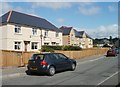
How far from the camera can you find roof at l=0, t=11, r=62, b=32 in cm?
4097

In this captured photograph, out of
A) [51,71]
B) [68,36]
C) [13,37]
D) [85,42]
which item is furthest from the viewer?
[85,42]

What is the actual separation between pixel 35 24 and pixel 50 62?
3171 cm

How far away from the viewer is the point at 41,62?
629 inches

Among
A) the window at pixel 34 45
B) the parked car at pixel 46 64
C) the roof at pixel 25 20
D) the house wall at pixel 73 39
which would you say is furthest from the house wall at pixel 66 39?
the parked car at pixel 46 64

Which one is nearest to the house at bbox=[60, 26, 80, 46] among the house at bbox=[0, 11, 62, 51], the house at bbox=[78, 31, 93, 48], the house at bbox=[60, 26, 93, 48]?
the house at bbox=[60, 26, 93, 48]

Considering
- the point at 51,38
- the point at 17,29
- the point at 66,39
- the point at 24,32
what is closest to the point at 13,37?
the point at 17,29

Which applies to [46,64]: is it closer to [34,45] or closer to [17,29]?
[17,29]

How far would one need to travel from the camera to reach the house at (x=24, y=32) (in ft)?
129

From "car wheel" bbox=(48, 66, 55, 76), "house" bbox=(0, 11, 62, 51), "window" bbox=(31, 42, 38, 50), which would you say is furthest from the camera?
"window" bbox=(31, 42, 38, 50)

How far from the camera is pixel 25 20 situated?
45.2 metres

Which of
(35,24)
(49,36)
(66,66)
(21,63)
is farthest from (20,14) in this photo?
(66,66)

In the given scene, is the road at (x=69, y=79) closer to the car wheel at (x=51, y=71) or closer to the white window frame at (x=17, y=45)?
the car wheel at (x=51, y=71)

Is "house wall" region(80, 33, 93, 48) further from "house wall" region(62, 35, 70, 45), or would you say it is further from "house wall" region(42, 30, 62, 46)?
"house wall" region(42, 30, 62, 46)

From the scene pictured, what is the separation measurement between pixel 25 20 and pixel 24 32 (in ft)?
11.6
